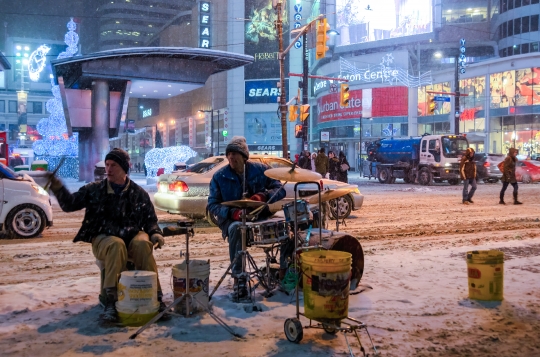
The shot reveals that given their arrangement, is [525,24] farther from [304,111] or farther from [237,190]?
[237,190]

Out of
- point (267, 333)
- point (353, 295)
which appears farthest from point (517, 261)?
point (267, 333)

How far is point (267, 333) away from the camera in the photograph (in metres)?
4.94

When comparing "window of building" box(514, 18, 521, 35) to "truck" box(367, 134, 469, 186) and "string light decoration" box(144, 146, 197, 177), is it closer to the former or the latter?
"truck" box(367, 134, 469, 186)

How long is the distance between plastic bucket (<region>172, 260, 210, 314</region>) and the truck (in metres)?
27.1

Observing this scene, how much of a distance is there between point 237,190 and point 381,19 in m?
66.7

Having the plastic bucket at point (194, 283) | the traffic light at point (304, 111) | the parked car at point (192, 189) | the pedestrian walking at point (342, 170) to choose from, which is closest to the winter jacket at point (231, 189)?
the plastic bucket at point (194, 283)

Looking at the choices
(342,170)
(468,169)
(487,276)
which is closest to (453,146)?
(342,170)

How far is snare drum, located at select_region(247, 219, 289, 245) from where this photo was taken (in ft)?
18.4

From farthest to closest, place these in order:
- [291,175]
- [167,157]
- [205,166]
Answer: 1. [167,157]
2. [205,166]
3. [291,175]

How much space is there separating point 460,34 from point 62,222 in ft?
229

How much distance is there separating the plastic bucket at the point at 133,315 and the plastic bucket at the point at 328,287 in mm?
1579

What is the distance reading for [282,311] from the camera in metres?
5.60

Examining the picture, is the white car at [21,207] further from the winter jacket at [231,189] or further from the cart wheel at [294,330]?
the cart wheel at [294,330]

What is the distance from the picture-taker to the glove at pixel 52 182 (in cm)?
518
